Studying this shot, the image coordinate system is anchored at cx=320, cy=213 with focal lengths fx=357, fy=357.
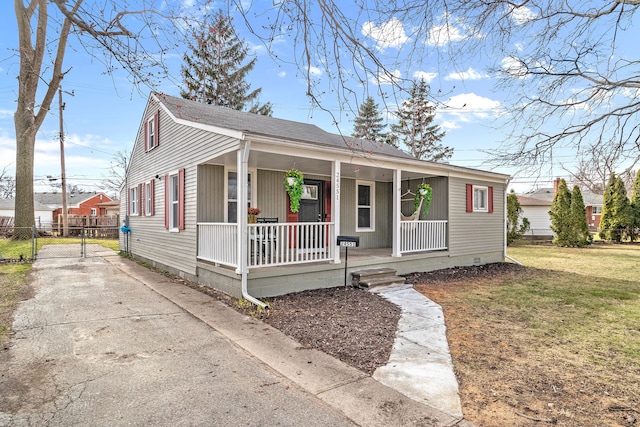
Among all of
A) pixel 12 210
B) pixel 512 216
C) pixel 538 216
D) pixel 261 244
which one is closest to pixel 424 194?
pixel 261 244

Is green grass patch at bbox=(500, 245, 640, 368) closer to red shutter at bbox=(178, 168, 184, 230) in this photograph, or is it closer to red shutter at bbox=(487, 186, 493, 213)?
red shutter at bbox=(487, 186, 493, 213)

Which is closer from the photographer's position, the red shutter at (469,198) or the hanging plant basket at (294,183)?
the hanging plant basket at (294,183)

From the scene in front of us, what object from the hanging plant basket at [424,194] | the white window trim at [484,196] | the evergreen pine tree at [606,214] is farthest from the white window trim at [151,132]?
the evergreen pine tree at [606,214]

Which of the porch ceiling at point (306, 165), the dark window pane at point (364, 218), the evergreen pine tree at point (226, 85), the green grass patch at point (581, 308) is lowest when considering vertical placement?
the green grass patch at point (581, 308)

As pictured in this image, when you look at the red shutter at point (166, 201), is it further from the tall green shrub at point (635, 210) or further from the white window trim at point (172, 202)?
the tall green shrub at point (635, 210)

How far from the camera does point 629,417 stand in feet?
8.57

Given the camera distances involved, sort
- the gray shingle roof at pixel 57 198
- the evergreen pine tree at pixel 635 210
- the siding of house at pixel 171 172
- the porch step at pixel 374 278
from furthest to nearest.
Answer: the gray shingle roof at pixel 57 198 → the evergreen pine tree at pixel 635 210 → the siding of house at pixel 171 172 → the porch step at pixel 374 278

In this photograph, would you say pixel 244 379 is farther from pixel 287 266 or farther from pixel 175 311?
pixel 287 266

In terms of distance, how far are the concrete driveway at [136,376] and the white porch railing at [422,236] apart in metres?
5.33

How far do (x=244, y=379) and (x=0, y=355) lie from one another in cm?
265

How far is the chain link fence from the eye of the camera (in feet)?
39.6

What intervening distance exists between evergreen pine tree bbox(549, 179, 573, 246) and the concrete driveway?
18823 mm

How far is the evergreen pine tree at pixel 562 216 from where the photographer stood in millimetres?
17672

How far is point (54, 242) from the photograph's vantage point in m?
17.1
